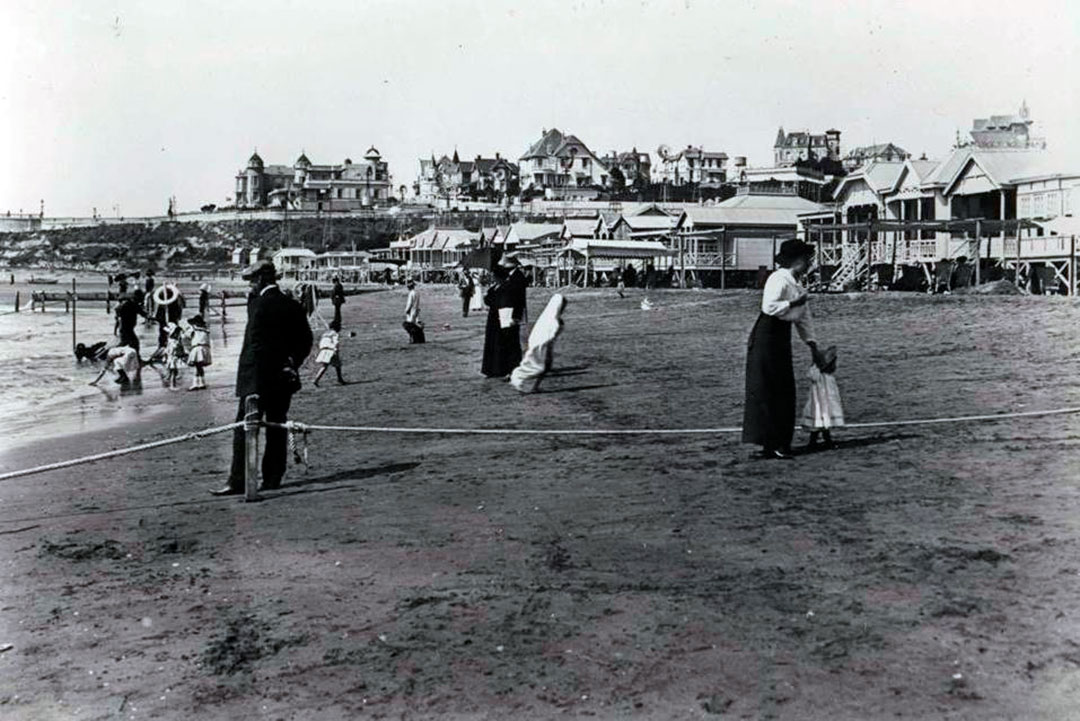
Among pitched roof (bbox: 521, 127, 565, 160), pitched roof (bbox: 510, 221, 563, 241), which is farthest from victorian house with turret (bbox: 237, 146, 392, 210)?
pitched roof (bbox: 510, 221, 563, 241)

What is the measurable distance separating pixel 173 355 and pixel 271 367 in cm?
1144

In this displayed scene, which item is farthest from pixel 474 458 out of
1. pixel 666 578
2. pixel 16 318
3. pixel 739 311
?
pixel 16 318

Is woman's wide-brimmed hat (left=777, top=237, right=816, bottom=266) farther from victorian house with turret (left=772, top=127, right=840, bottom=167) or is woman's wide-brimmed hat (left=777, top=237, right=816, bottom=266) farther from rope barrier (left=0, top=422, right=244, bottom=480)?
victorian house with turret (left=772, top=127, right=840, bottom=167)

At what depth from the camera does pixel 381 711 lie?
12.6 feet

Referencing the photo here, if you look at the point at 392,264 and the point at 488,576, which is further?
the point at 392,264

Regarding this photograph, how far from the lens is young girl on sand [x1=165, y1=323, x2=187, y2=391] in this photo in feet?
60.4

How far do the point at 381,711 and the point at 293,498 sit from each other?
4104mm

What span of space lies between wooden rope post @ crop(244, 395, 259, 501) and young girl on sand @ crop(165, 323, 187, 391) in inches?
429

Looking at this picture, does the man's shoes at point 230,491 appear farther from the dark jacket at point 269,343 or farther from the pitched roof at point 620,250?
the pitched roof at point 620,250

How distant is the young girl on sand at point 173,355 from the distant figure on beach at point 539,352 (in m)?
7.46

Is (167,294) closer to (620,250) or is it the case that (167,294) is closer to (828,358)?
(828,358)

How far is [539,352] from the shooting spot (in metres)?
13.2

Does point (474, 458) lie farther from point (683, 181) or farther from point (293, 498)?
point (683, 181)

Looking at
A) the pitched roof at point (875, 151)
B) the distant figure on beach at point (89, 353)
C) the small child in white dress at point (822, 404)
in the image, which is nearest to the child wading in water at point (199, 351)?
the distant figure on beach at point (89, 353)
